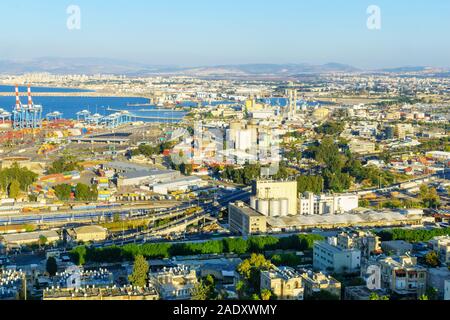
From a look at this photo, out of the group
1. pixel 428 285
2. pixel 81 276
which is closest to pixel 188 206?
pixel 81 276

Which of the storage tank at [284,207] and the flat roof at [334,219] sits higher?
the storage tank at [284,207]

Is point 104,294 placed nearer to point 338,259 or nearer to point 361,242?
point 338,259

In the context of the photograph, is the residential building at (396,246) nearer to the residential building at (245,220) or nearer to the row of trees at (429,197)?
the residential building at (245,220)

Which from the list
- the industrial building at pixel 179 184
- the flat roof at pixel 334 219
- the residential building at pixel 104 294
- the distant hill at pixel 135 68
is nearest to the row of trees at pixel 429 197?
the flat roof at pixel 334 219

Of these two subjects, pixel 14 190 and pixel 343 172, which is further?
pixel 343 172

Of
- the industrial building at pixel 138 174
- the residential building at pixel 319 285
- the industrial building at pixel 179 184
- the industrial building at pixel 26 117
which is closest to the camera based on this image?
the residential building at pixel 319 285

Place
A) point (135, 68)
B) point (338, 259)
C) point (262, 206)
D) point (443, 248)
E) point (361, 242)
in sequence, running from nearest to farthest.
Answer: point (338, 259) → point (443, 248) → point (361, 242) → point (262, 206) → point (135, 68)

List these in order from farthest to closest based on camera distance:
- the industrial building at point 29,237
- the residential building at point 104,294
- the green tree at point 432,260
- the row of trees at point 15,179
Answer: the row of trees at point 15,179 → the industrial building at point 29,237 → the green tree at point 432,260 → the residential building at point 104,294

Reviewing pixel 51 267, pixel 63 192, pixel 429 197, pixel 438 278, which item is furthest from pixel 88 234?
pixel 429 197
